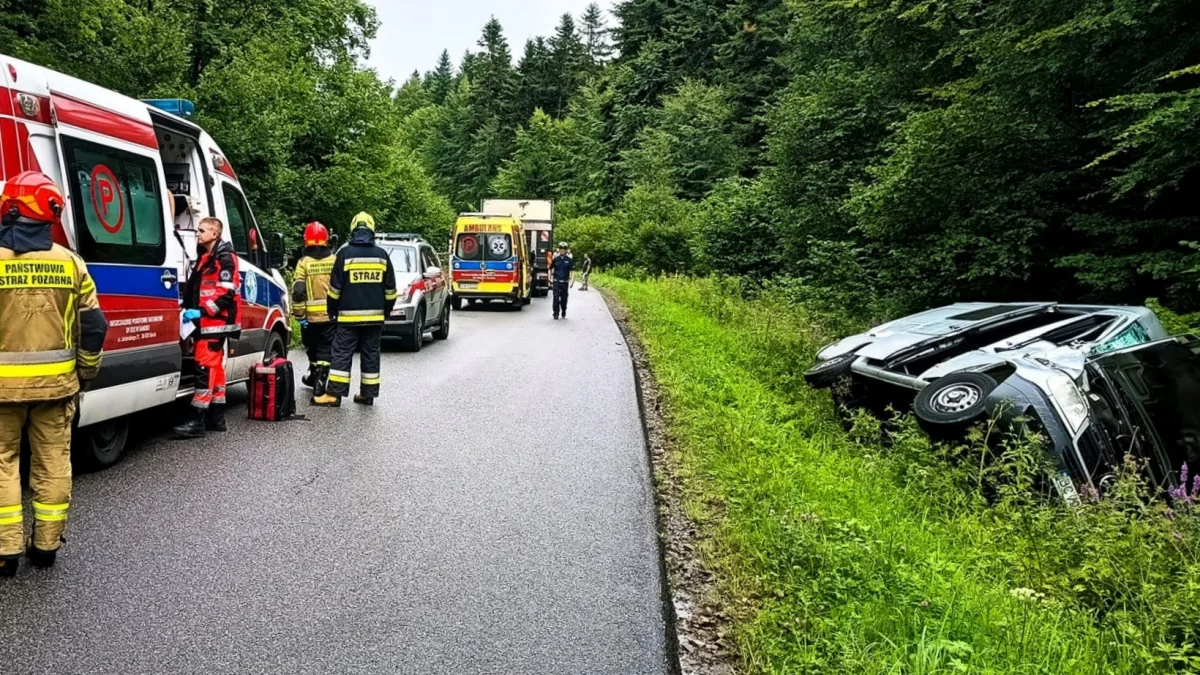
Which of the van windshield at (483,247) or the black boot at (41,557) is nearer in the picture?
the black boot at (41,557)

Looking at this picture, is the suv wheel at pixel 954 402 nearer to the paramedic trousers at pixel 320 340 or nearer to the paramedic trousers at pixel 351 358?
the paramedic trousers at pixel 351 358

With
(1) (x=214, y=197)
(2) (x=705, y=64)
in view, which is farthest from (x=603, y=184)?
(1) (x=214, y=197)

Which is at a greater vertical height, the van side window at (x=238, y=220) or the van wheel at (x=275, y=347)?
the van side window at (x=238, y=220)

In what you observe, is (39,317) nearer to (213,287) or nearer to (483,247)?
(213,287)

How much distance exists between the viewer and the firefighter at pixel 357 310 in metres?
8.66

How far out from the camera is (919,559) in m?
4.26

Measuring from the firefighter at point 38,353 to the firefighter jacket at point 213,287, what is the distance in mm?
2618

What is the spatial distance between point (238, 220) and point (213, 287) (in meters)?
1.58

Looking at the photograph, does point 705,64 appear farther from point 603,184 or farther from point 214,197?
point 214,197

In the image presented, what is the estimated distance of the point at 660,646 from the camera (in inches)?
144

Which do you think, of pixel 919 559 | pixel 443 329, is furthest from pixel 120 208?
pixel 443 329

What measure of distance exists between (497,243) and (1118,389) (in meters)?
18.1

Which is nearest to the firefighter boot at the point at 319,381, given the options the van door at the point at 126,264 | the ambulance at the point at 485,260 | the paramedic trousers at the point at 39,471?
the van door at the point at 126,264

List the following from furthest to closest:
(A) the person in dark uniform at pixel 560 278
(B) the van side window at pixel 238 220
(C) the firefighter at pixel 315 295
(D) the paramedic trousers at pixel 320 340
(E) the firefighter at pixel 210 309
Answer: (A) the person in dark uniform at pixel 560 278 → (C) the firefighter at pixel 315 295 → (D) the paramedic trousers at pixel 320 340 → (B) the van side window at pixel 238 220 → (E) the firefighter at pixel 210 309
